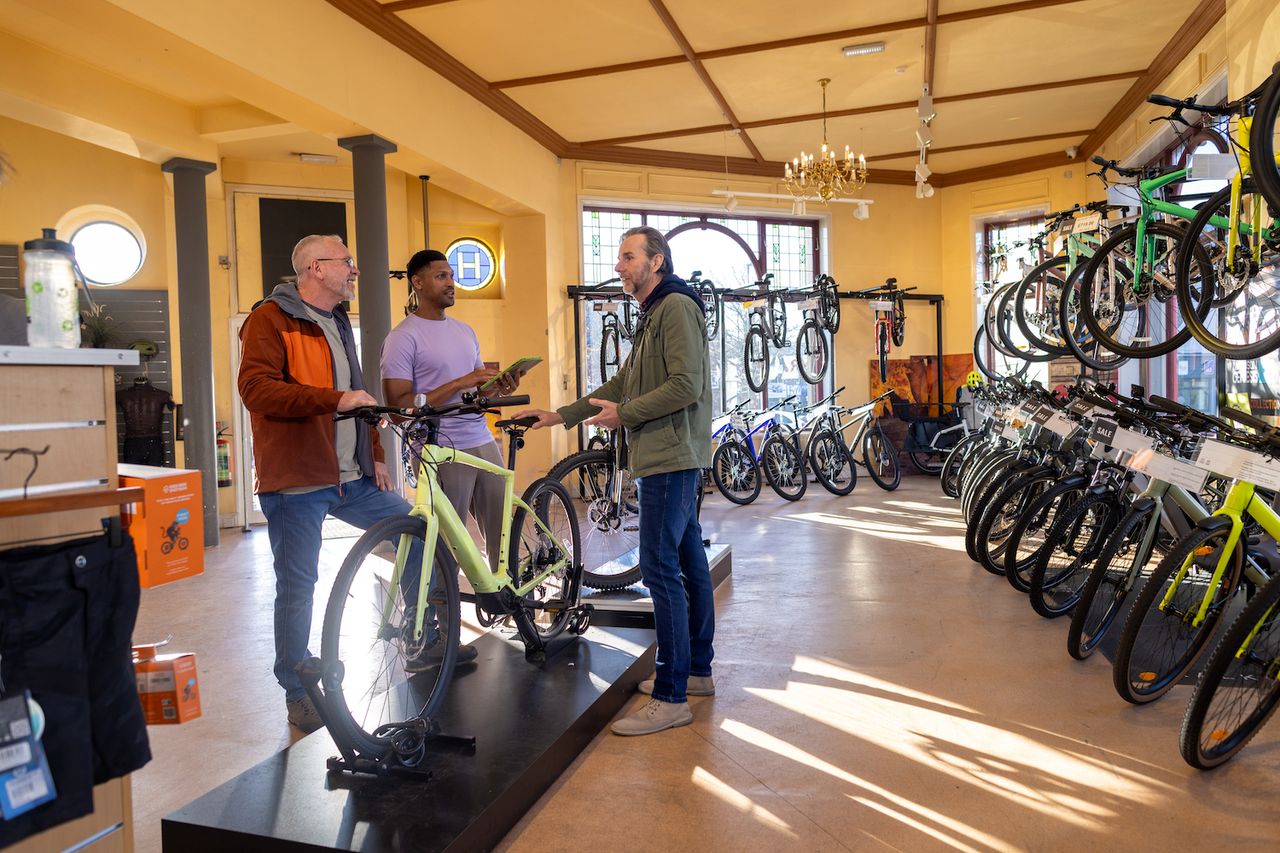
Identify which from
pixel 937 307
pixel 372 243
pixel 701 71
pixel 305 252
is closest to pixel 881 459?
pixel 937 307

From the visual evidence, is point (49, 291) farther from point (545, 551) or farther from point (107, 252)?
point (107, 252)

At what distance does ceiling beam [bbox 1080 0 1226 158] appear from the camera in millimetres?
6879

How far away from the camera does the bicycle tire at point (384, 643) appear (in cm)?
227

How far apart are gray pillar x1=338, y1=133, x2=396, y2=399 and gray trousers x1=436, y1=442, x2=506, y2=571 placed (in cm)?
325

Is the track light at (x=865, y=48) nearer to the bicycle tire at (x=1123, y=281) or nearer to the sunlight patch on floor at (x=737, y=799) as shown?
the bicycle tire at (x=1123, y=281)

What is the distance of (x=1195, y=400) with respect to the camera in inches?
318

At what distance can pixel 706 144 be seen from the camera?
10227mm

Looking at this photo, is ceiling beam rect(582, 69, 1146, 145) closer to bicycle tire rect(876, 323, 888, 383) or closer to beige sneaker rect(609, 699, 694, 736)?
bicycle tire rect(876, 323, 888, 383)

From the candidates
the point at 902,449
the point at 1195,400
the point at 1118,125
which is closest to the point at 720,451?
the point at 902,449

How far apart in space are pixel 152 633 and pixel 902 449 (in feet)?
28.7

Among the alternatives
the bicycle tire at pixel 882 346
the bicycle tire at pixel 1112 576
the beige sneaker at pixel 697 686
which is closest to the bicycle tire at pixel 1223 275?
the bicycle tire at pixel 1112 576

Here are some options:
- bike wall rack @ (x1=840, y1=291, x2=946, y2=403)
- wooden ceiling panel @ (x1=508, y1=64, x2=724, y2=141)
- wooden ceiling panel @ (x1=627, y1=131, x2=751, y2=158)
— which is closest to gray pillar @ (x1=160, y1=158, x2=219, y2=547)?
wooden ceiling panel @ (x1=508, y1=64, x2=724, y2=141)

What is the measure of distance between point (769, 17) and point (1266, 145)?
4.42 m

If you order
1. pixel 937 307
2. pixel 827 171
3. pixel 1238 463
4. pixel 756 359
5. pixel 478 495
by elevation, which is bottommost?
pixel 478 495
